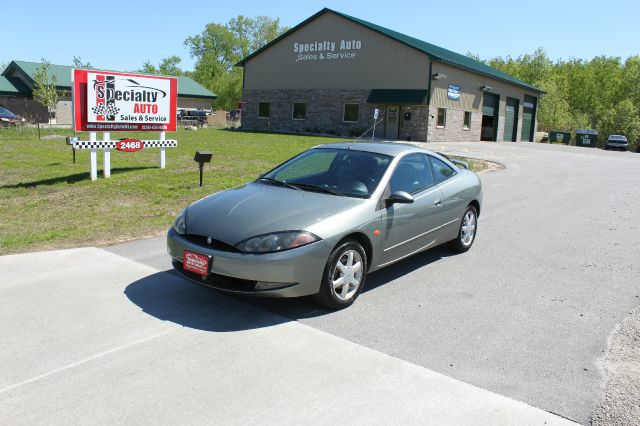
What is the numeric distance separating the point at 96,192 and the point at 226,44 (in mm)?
92814

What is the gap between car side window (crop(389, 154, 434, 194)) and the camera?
18.9 feet

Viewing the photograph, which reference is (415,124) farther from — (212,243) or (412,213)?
(212,243)

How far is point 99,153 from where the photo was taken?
59.2ft

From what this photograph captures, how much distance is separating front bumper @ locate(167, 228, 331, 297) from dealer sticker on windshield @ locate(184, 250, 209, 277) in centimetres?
4

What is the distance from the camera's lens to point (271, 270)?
4398 mm

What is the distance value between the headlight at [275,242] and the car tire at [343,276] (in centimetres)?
33

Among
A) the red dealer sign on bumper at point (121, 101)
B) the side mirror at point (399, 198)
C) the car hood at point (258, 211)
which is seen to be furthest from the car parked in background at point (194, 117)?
the side mirror at point (399, 198)

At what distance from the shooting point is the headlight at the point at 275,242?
14.6 ft

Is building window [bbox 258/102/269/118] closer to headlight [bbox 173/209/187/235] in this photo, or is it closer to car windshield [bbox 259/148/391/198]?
car windshield [bbox 259/148/391/198]

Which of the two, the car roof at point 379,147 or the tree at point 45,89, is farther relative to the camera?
the tree at point 45,89

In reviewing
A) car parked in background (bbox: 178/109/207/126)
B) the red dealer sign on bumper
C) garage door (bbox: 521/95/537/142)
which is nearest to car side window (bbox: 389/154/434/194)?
the red dealer sign on bumper

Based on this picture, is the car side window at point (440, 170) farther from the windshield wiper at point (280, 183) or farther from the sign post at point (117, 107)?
the sign post at point (117, 107)

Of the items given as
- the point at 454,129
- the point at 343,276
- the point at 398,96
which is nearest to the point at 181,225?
the point at 343,276

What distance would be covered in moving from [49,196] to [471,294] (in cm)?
868
